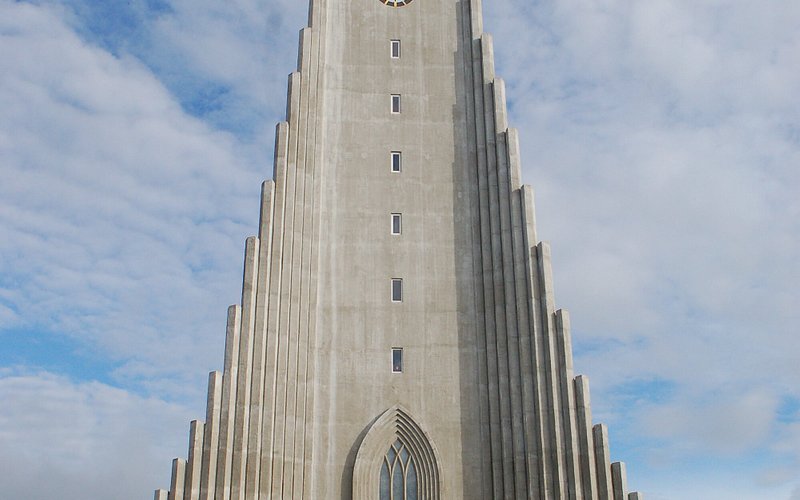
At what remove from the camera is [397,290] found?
98.3ft

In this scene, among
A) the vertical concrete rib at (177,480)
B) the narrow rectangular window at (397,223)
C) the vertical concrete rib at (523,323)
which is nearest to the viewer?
the vertical concrete rib at (177,480)

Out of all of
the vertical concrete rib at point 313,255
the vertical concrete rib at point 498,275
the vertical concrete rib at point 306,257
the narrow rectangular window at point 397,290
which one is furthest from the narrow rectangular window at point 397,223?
the vertical concrete rib at point 498,275

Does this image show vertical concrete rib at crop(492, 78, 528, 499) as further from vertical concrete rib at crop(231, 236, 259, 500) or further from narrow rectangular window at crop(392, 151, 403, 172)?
vertical concrete rib at crop(231, 236, 259, 500)

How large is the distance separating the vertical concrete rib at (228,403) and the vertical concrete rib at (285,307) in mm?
1361

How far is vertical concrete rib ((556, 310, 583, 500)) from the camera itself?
85.4 ft

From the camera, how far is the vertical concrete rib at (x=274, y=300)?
26500 millimetres

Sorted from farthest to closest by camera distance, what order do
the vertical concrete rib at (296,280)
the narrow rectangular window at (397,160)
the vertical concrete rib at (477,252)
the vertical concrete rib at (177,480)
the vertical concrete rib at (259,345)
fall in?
the narrow rectangular window at (397,160) < the vertical concrete rib at (477,252) < the vertical concrete rib at (296,280) < the vertical concrete rib at (259,345) < the vertical concrete rib at (177,480)

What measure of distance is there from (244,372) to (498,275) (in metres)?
9.16

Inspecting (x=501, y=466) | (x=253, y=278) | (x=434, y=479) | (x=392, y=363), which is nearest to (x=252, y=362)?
(x=253, y=278)

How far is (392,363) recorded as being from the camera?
95.0 feet

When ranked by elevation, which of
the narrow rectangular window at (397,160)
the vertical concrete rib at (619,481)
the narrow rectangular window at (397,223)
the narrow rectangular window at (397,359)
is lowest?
the vertical concrete rib at (619,481)

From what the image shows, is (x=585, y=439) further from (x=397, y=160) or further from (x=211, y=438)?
(x=397, y=160)

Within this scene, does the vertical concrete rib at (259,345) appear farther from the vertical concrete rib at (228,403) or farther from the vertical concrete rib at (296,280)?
the vertical concrete rib at (296,280)

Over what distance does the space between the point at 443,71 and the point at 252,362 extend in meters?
13.7
